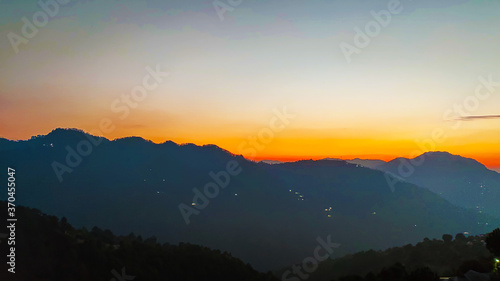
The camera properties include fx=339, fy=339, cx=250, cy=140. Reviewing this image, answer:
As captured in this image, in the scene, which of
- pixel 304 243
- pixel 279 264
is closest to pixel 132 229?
pixel 279 264

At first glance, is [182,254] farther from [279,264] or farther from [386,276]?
[279,264]
